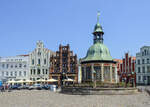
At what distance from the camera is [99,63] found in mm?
41375

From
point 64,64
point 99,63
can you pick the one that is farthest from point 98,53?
point 64,64

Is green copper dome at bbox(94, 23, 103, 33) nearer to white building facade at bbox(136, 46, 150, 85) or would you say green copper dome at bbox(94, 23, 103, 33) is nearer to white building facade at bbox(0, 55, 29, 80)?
white building facade at bbox(136, 46, 150, 85)

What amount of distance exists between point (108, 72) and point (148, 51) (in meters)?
29.1

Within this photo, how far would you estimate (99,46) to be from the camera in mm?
43656

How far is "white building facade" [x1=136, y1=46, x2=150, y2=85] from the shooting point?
65.0 metres

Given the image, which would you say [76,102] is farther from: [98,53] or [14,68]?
[14,68]

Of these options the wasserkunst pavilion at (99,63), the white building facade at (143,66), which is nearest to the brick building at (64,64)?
the wasserkunst pavilion at (99,63)

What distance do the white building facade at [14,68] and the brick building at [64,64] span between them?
28.6ft

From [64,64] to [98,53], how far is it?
2188cm

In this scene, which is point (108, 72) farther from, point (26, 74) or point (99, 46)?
point (26, 74)

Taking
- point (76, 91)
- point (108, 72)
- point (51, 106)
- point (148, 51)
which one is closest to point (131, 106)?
point (51, 106)

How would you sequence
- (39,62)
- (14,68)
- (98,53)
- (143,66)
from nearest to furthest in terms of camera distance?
(98,53), (39,62), (143,66), (14,68)

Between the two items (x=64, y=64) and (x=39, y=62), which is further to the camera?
(x=39, y=62)

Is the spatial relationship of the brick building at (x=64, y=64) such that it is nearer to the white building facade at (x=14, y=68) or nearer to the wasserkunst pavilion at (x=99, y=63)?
the white building facade at (x=14, y=68)
